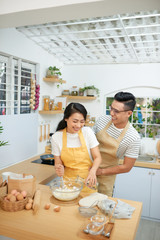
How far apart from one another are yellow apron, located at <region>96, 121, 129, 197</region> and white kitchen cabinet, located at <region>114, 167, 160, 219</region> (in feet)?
4.63

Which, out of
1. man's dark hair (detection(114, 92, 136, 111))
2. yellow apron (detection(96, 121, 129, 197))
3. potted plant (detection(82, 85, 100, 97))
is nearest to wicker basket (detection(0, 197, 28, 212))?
yellow apron (detection(96, 121, 129, 197))

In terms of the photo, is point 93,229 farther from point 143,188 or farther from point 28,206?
point 143,188

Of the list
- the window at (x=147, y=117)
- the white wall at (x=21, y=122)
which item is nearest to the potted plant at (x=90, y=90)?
the white wall at (x=21, y=122)

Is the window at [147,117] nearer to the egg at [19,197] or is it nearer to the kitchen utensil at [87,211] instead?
the kitchen utensil at [87,211]

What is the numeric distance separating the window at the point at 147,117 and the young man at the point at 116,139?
7.62ft

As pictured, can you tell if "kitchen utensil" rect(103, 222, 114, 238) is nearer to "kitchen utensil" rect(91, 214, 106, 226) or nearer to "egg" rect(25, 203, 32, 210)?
"kitchen utensil" rect(91, 214, 106, 226)

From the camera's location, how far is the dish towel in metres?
1.45

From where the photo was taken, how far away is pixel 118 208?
150 centimetres

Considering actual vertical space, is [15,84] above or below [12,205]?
above

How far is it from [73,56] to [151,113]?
1.78m

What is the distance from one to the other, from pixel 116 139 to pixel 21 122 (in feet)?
5.52

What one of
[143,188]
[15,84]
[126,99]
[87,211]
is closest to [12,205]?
[87,211]

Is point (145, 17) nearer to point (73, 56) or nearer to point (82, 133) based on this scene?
point (82, 133)

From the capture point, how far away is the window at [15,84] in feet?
9.71
